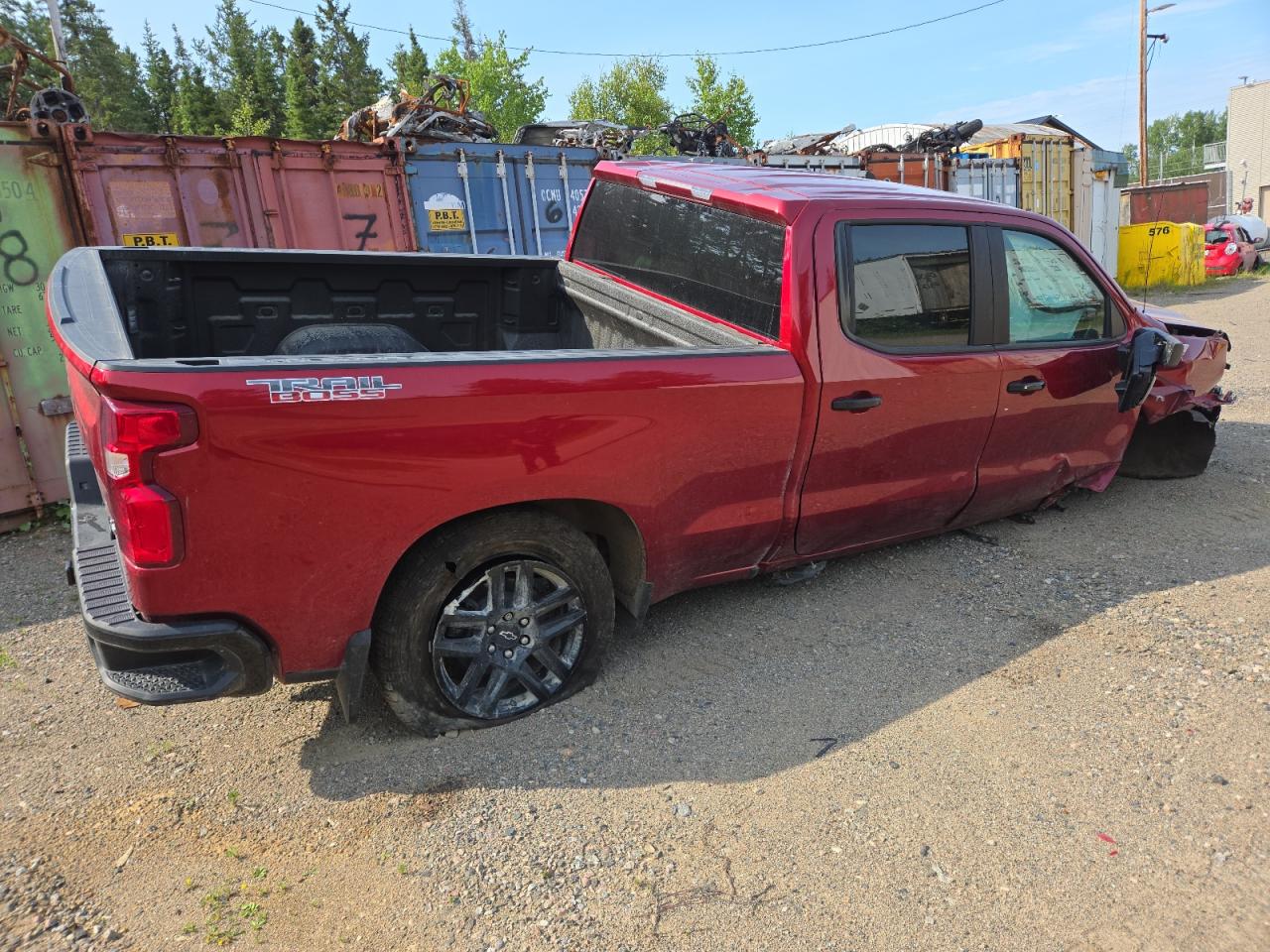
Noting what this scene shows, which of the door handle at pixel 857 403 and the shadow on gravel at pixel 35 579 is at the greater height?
the door handle at pixel 857 403

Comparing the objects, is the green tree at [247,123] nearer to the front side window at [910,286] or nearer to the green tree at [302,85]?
the green tree at [302,85]

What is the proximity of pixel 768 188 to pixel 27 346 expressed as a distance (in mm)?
4997

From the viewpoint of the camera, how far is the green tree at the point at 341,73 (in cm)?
4309

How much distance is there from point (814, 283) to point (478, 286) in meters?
1.92

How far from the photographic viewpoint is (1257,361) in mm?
9398

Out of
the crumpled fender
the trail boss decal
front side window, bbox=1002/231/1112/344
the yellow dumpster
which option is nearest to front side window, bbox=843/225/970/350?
front side window, bbox=1002/231/1112/344

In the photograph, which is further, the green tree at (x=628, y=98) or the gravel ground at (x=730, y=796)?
the green tree at (x=628, y=98)

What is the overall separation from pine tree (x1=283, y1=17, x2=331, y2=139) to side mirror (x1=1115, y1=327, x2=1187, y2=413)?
41071mm

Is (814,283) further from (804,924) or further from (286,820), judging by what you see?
(286,820)

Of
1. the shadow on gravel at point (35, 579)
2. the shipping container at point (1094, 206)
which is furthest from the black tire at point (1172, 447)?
the shipping container at point (1094, 206)

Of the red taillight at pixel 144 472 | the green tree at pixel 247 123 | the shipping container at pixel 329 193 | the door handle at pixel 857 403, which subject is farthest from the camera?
the green tree at pixel 247 123

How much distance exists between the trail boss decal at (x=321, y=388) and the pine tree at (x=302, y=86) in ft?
136

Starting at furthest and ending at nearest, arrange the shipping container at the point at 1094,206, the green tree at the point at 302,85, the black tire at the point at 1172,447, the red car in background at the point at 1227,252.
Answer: the green tree at the point at 302,85 → the red car in background at the point at 1227,252 → the shipping container at the point at 1094,206 → the black tire at the point at 1172,447

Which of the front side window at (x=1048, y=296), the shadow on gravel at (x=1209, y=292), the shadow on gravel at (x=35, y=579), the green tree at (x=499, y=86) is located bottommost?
the shadow on gravel at (x=1209, y=292)
